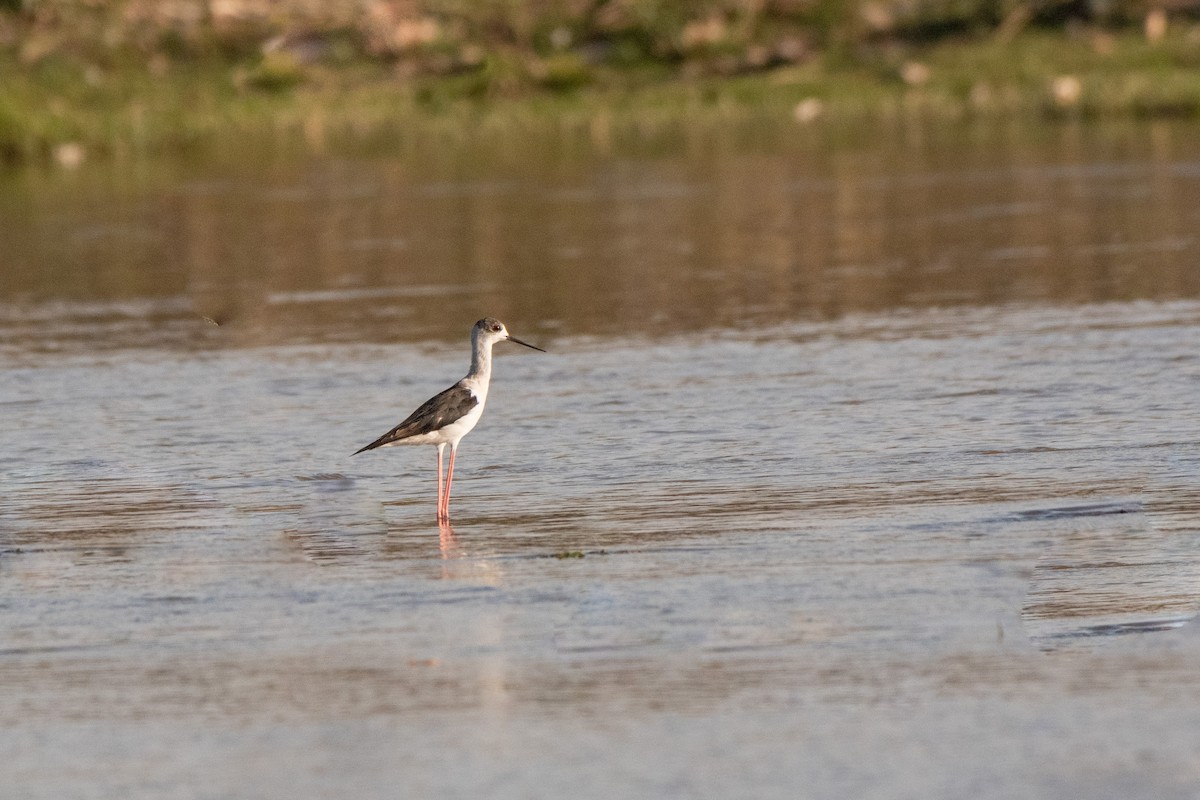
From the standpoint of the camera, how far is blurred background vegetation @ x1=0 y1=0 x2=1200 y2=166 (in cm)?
2670

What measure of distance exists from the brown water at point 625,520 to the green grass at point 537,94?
8686 millimetres

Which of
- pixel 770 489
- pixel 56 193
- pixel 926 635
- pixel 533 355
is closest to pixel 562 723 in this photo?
pixel 926 635

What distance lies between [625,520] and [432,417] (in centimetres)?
107

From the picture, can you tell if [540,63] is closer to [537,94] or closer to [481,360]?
[537,94]

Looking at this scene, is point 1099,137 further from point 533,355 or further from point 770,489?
point 770,489

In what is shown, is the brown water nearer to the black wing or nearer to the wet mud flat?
the wet mud flat

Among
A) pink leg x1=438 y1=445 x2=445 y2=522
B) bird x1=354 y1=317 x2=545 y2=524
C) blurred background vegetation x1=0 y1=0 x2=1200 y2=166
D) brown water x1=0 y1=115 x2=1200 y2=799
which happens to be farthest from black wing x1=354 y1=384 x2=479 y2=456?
blurred background vegetation x1=0 y1=0 x2=1200 y2=166

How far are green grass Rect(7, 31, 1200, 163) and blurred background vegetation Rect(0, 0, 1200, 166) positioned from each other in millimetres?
30

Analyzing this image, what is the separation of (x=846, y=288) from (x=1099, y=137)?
33.1ft

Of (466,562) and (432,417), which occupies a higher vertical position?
(432,417)

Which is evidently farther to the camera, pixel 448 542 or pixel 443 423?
pixel 443 423

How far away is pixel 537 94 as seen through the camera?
28.4m

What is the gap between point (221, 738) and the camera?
6.10 meters

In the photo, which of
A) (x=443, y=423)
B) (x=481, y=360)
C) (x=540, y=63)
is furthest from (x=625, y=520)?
(x=540, y=63)
